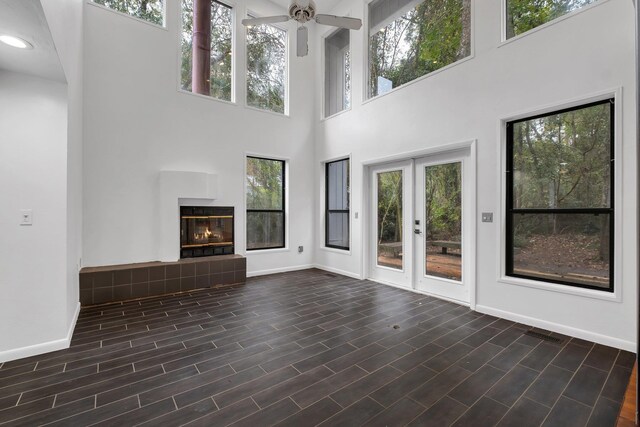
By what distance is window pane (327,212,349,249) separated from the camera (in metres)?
5.84

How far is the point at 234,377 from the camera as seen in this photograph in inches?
88.4

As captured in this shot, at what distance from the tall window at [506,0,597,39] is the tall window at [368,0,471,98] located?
0.51 m

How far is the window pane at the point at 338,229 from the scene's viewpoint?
5840 mm

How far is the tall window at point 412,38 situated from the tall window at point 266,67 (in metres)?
1.86

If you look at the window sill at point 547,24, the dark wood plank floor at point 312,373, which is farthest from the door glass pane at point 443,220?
the window sill at point 547,24

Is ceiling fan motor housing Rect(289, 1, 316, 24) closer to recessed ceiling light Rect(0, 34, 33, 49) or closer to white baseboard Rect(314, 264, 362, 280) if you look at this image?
recessed ceiling light Rect(0, 34, 33, 49)

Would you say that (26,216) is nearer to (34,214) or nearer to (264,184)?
(34,214)

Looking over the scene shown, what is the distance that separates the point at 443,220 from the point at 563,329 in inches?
70.7

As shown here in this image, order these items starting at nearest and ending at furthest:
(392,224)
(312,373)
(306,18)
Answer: (312,373)
(306,18)
(392,224)

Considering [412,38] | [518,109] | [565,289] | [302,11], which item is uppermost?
[412,38]

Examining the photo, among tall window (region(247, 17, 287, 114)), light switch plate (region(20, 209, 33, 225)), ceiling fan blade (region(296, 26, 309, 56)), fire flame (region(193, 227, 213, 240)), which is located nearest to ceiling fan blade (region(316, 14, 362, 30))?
ceiling fan blade (region(296, 26, 309, 56))

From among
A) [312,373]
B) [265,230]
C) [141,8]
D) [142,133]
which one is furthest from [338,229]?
[141,8]

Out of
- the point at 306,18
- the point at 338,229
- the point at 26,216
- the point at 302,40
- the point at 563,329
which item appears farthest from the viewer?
the point at 338,229

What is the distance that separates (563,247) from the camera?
315 centimetres
